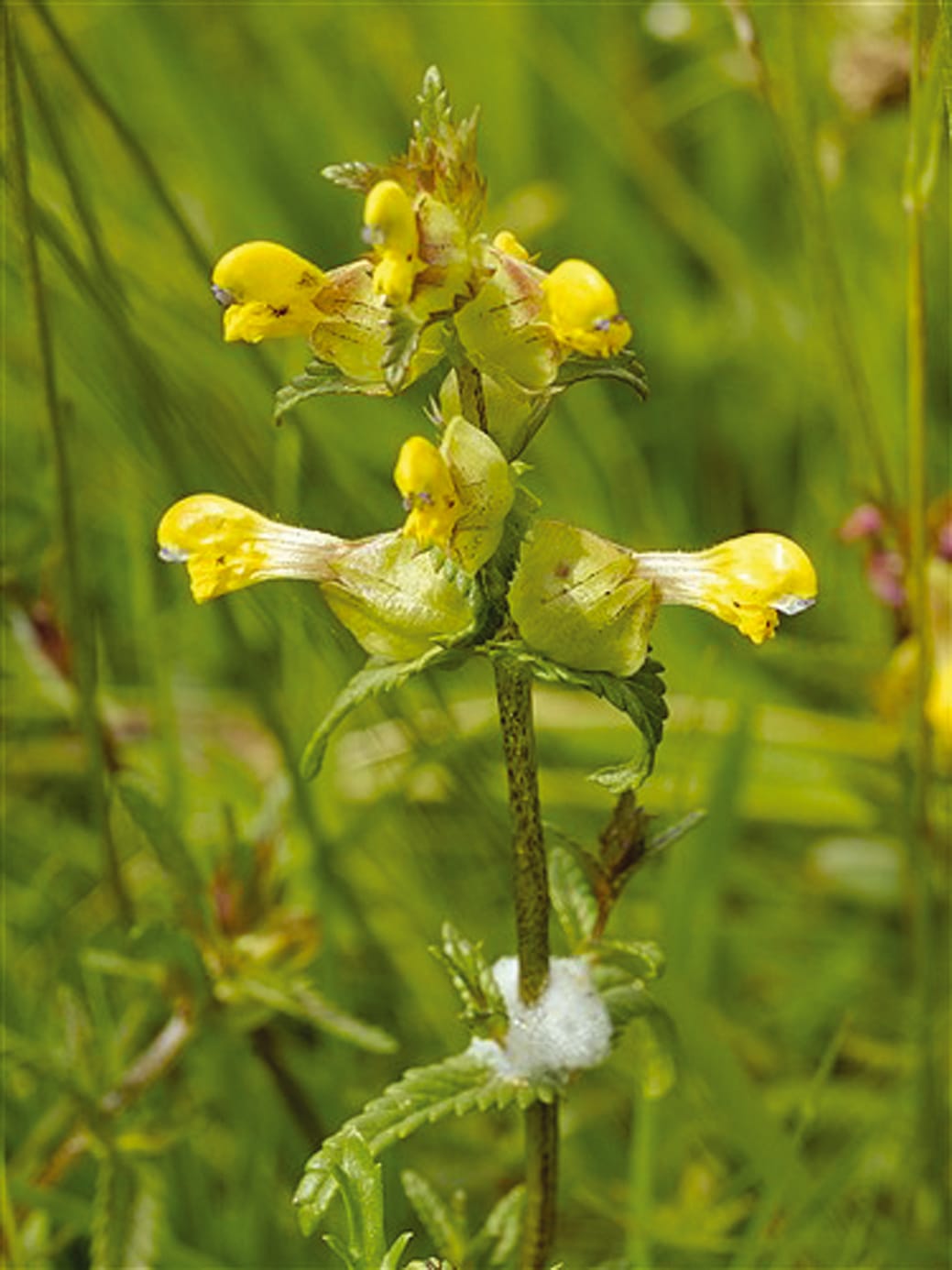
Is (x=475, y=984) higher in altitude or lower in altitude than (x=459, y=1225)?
higher

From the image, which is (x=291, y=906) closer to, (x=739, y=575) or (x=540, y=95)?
(x=739, y=575)

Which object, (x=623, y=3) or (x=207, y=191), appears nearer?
(x=207, y=191)

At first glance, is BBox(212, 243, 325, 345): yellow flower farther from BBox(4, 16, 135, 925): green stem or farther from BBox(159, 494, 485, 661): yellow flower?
BBox(4, 16, 135, 925): green stem

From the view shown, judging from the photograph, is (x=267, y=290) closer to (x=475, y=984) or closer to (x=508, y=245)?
(x=508, y=245)

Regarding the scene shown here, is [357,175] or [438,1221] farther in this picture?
[438,1221]

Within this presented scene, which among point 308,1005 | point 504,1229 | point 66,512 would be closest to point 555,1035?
point 504,1229

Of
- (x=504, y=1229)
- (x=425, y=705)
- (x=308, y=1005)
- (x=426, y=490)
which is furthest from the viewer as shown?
(x=425, y=705)

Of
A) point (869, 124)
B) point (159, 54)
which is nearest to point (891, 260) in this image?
point (869, 124)
